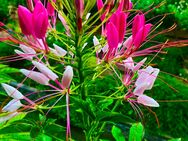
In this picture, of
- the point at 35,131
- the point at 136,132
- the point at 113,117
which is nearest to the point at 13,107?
the point at 35,131

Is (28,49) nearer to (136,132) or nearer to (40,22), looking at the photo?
(40,22)

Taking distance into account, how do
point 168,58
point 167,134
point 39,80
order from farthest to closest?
point 168,58 < point 167,134 < point 39,80

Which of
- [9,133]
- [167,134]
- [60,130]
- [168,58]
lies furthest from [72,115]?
[60,130]

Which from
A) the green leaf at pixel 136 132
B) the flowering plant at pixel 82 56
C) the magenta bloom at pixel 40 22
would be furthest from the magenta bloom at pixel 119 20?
the green leaf at pixel 136 132

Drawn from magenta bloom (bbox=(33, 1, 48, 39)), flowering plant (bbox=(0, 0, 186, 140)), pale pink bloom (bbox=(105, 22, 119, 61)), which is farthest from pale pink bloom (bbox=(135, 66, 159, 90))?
magenta bloom (bbox=(33, 1, 48, 39))

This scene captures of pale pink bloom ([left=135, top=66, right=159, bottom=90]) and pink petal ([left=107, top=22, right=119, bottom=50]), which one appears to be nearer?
pink petal ([left=107, top=22, right=119, bottom=50])

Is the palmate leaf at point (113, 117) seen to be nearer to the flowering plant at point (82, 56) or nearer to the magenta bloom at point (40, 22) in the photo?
the flowering plant at point (82, 56)

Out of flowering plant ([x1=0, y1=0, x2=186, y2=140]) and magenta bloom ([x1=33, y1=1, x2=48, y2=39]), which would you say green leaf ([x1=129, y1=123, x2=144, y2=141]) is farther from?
magenta bloom ([x1=33, y1=1, x2=48, y2=39])

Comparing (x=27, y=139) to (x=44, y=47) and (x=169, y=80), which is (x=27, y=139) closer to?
(x=44, y=47)
